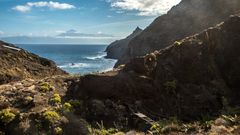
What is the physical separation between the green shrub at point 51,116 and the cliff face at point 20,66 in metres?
14.4

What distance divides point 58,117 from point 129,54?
13736 cm

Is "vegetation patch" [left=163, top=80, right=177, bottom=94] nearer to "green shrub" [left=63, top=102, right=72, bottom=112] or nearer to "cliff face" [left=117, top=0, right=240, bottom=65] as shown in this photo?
"green shrub" [left=63, top=102, right=72, bottom=112]

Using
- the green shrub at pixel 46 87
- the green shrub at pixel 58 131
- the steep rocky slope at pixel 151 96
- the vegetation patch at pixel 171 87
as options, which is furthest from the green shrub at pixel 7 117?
the vegetation patch at pixel 171 87

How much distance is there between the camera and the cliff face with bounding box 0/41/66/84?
1170 inches

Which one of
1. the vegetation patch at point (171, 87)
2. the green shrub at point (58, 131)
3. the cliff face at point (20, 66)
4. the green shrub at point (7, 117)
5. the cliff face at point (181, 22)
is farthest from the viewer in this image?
the cliff face at point (181, 22)

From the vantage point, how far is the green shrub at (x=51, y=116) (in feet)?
49.8

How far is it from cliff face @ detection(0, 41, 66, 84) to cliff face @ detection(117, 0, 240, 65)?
8981cm

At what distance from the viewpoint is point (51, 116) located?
15281mm

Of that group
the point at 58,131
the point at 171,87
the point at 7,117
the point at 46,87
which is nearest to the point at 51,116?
the point at 58,131

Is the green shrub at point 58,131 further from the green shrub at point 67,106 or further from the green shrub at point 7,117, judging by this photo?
the green shrub at point 7,117

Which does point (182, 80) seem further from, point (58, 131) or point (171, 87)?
point (58, 131)

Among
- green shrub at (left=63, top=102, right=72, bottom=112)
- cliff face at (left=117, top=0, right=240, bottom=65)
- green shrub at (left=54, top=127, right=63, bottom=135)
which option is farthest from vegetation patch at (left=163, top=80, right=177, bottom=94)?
cliff face at (left=117, top=0, right=240, bottom=65)

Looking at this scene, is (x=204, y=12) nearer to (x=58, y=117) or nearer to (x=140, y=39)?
(x=140, y=39)

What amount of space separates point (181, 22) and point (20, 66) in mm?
111545
